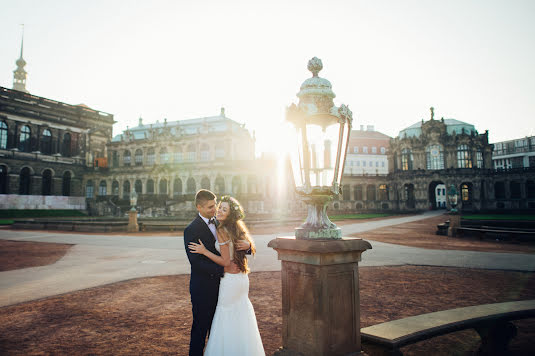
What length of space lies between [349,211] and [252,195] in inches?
655

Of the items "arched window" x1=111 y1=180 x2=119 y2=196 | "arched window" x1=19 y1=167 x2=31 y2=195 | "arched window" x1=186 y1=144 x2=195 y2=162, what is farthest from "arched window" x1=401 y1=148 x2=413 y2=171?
"arched window" x1=19 y1=167 x2=31 y2=195

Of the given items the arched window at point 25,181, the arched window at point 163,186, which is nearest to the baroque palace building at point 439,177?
the arched window at point 163,186

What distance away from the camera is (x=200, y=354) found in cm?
357

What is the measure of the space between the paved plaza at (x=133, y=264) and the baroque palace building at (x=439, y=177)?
1640 inches

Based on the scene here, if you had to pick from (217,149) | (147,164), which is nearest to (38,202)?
(147,164)

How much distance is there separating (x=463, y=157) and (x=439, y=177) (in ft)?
19.1

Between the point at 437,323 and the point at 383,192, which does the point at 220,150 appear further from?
the point at 437,323

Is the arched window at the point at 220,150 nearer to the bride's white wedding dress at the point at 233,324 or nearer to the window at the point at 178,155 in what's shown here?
the window at the point at 178,155

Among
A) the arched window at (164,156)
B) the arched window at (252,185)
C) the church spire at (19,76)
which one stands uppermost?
the church spire at (19,76)

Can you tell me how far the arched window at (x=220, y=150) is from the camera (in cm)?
5541

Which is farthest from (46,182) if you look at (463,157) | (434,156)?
(463,157)

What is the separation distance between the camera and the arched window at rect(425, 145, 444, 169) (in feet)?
187

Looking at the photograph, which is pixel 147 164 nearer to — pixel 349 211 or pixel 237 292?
pixel 349 211

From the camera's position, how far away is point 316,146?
144 inches
